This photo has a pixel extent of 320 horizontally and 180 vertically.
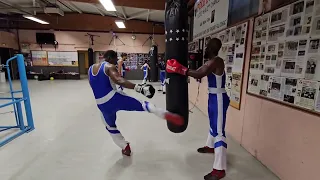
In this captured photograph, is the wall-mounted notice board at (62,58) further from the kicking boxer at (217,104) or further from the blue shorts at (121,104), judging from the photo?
the kicking boxer at (217,104)

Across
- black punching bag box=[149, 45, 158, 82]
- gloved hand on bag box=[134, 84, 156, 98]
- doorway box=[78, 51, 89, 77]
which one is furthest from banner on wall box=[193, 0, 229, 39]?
doorway box=[78, 51, 89, 77]

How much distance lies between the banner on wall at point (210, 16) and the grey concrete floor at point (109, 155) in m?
2.00

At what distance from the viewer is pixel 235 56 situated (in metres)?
→ 2.90

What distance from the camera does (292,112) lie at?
A: 1.85 m

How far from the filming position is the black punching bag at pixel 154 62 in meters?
9.76

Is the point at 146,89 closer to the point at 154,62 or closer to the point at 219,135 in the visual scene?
the point at 219,135

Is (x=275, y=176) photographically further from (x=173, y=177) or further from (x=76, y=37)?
(x=76, y=37)

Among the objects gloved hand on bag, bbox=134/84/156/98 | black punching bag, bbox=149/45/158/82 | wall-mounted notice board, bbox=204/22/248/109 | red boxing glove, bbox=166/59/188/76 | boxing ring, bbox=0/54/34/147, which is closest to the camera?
red boxing glove, bbox=166/59/188/76

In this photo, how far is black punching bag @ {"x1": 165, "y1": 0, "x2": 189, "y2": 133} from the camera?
178 centimetres

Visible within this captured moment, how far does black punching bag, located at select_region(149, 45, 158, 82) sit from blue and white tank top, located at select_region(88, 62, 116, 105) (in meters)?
7.79

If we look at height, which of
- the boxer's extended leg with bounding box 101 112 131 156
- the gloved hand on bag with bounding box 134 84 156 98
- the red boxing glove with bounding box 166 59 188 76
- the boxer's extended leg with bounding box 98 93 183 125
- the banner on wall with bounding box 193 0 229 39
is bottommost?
the boxer's extended leg with bounding box 101 112 131 156

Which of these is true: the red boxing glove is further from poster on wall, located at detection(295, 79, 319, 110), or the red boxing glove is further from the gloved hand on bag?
poster on wall, located at detection(295, 79, 319, 110)

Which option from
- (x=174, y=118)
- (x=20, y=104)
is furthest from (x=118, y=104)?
(x=20, y=104)

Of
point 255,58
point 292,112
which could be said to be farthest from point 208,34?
point 292,112
